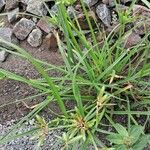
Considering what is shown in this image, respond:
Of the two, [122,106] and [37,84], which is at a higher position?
[37,84]

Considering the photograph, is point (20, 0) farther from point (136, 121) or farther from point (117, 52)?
point (136, 121)

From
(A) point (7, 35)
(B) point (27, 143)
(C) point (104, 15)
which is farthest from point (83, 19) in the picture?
(B) point (27, 143)

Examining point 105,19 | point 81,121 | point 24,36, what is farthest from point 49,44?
point 81,121

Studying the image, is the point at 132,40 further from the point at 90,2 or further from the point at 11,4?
the point at 11,4

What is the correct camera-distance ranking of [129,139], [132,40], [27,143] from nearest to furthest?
[129,139]
[27,143]
[132,40]

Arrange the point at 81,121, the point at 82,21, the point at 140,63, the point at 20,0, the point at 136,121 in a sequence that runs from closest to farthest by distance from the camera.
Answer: the point at 81,121, the point at 136,121, the point at 140,63, the point at 82,21, the point at 20,0

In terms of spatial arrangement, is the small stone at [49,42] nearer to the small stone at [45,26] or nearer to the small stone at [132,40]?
the small stone at [45,26]
